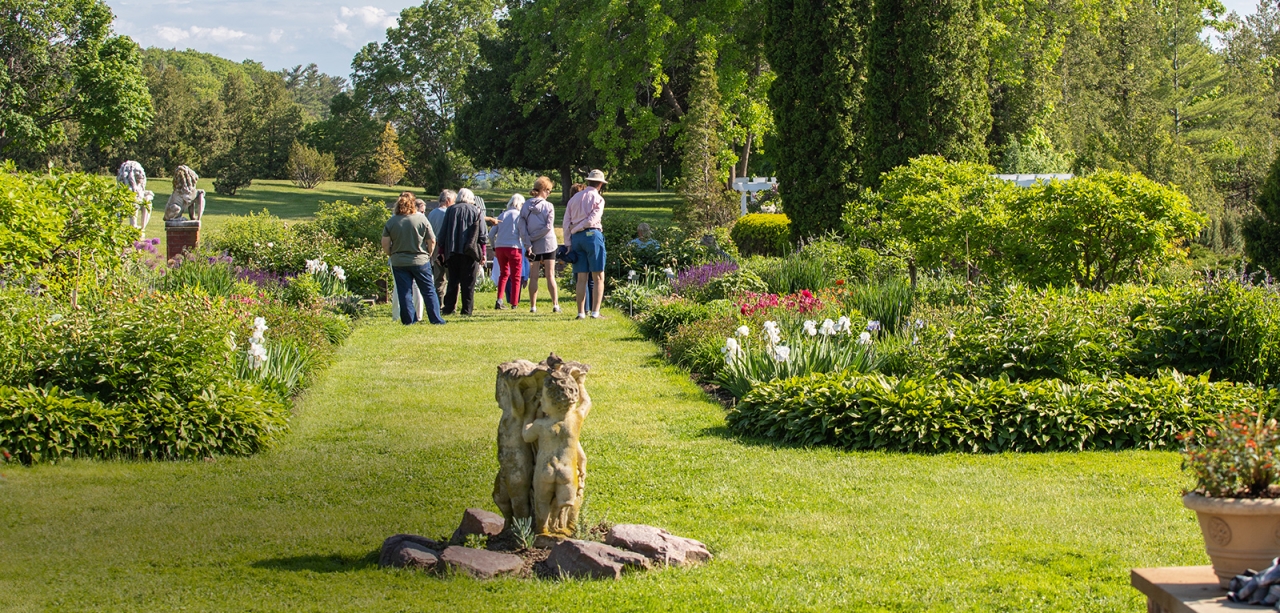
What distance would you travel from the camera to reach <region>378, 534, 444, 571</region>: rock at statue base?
4.76m

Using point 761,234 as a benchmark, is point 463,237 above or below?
above

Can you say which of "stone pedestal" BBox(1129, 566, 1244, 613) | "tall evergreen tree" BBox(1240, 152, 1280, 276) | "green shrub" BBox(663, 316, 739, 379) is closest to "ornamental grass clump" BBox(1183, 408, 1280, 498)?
"stone pedestal" BBox(1129, 566, 1244, 613)

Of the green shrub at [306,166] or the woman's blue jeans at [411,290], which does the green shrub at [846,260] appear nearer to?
the woman's blue jeans at [411,290]

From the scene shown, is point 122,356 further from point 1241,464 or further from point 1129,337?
point 1129,337

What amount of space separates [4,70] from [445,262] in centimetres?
3334

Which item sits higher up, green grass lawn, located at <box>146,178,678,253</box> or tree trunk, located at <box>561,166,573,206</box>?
tree trunk, located at <box>561,166,573,206</box>

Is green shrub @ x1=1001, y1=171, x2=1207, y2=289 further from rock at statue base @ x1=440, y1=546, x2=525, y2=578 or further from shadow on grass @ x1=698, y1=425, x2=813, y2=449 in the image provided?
rock at statue base @ x1=440, y1=546, x2=525, y2=578

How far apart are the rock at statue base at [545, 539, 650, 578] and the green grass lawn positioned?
30.0 meters

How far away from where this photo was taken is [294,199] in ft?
152

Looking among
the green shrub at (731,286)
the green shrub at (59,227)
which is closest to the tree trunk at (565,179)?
the green shrub at (731,286)

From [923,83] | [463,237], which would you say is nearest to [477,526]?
[463,237]

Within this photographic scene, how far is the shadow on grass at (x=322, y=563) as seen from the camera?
4879 millimetres

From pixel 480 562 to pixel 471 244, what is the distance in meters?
9.02

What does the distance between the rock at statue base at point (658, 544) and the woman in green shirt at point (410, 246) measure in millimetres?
8085
